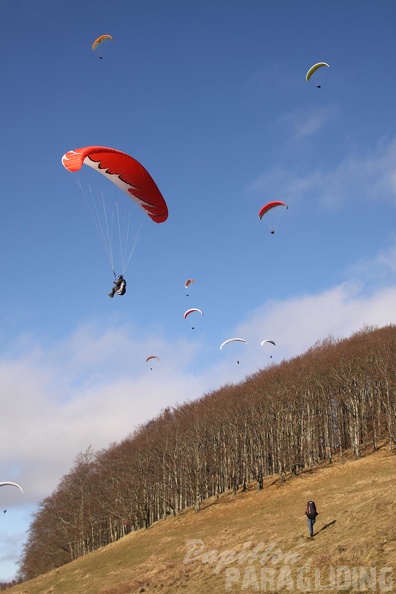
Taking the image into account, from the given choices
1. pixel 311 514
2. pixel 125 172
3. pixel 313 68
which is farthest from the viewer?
pixel 313 68

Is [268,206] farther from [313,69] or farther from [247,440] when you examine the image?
[247,440]

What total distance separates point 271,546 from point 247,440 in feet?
94.6

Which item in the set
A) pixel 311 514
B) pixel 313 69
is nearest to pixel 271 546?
pixel 311 514

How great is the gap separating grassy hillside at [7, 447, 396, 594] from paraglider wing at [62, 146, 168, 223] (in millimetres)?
16983

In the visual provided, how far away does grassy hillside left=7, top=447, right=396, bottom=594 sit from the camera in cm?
1783

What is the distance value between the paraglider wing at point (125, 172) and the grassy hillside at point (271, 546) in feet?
55.7

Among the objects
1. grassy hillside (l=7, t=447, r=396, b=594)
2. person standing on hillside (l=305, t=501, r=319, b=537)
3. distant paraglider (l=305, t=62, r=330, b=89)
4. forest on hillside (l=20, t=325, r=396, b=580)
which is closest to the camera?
grassy hillside (l=7, t=447, r=396, b=594)

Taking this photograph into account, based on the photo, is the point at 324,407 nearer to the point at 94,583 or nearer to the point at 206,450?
the point at 206,450

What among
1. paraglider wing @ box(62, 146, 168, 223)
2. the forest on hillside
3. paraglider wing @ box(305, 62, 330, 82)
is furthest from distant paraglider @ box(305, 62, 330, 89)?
the forest on hillside

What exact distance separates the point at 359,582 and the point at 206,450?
38.0 metres

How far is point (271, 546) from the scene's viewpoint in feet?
77.3

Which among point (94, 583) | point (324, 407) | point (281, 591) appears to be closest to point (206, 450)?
point (324, 407)

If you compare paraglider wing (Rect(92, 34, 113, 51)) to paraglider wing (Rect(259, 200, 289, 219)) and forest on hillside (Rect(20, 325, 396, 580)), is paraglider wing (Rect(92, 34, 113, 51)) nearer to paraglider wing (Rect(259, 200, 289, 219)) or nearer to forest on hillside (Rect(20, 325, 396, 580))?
paraglider wing (Rect(259, 200, 289, 219))

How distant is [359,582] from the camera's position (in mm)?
15961
